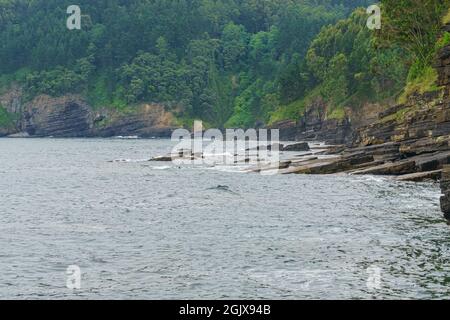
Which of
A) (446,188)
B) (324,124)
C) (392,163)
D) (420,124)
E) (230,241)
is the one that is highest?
(324,124)

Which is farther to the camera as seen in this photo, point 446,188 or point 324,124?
point 324,124

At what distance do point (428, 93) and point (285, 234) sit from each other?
165 ft

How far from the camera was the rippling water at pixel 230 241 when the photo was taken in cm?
2661

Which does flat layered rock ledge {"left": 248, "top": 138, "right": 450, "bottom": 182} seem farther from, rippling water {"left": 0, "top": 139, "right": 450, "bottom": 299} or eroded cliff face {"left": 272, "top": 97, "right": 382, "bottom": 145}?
eroded cliff face {"left": 272, "top": 97, "right": 382, "bottom": 145}

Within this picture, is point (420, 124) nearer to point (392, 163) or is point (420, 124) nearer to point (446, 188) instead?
point (392, 163)

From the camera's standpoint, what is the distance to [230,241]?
36.1m

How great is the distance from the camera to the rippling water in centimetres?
2661

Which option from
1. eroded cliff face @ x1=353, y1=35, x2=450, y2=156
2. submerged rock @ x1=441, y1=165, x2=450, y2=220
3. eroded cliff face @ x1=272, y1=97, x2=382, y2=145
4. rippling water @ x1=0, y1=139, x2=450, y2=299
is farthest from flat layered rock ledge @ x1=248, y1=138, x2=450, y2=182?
eroded cliff face @ x1=272, y1=97, x2=382, y2=145

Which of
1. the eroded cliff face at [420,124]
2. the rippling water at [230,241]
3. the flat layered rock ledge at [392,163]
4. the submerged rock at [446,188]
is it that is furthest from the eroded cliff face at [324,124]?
the submerged rock at [446,188]

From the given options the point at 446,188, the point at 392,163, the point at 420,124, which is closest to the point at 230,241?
the point at 446,188

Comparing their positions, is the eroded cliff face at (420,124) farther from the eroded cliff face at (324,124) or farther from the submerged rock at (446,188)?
the eroded cliff face at (324,124)

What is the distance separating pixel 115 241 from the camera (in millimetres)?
36344
